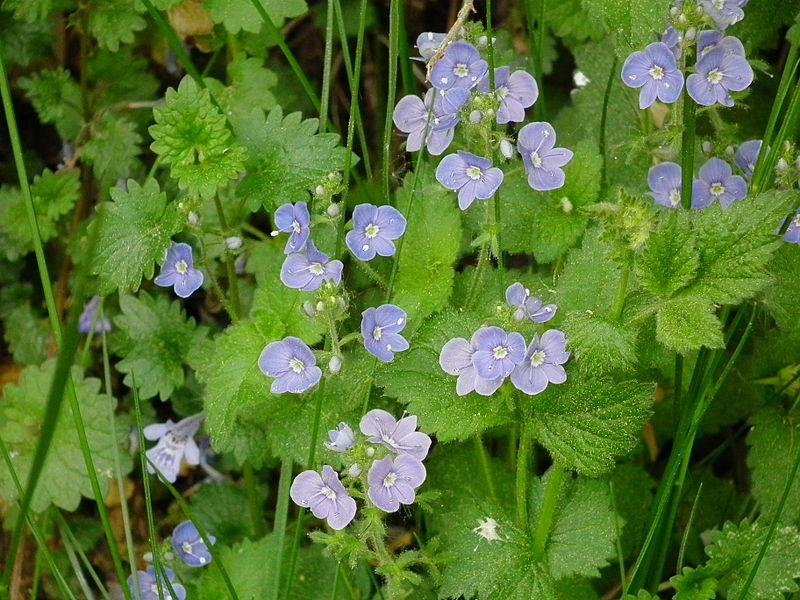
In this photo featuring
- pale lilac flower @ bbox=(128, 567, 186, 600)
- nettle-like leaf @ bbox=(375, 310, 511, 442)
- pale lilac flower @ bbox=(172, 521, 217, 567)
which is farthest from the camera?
pale lilac flower @ bbox=(172, 521, 217, 567)

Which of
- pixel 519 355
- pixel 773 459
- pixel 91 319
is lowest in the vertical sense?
pixel 91 319

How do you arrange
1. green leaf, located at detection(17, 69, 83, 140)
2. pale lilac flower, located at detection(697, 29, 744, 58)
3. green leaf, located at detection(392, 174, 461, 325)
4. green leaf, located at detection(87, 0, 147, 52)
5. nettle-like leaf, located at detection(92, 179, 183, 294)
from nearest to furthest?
pale lilac flower, located at detection(697, 29, 744, 58) < green leaf, located at detection(392, 174, 461, 325) < nettle-like leaf, located at detection(92, 179, 183, 294) < green leaf, located at detection(87, 0, 147, 52) < green leaf, located at detection(17, 69, 83, 140)

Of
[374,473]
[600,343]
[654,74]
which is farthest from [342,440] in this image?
[654,74]

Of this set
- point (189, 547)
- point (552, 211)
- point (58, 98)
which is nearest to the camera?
point (552, 211)

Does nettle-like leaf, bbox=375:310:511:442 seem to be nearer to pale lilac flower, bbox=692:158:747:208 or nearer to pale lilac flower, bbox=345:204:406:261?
pale lilac flower, bbox=345:204:406:261

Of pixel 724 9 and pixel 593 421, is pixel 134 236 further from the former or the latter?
pixel 724 9

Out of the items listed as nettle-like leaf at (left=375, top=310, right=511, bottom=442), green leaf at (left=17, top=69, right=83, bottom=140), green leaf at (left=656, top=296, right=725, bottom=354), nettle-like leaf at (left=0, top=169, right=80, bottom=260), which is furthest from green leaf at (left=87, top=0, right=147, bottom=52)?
green leaf at (left=656, top=296, right=725, bottom=354)
